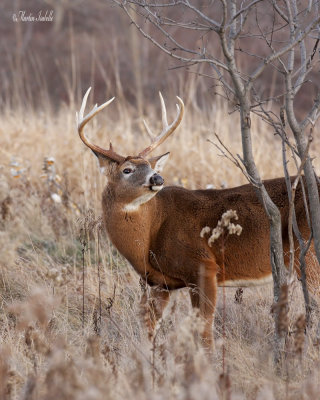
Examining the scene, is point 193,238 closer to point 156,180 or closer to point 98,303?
point 156,180

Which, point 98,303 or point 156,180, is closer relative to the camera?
point 156,180

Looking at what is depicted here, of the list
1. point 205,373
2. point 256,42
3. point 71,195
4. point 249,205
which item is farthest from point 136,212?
point 256,42

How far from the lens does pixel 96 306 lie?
5.53m

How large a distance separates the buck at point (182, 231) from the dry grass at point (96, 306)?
216mm

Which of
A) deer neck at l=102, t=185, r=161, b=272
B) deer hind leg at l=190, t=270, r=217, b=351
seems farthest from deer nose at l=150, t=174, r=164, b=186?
deer hind leg at l=190, t=270, r=217, b=351

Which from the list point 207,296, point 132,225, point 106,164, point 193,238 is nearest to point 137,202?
point 132,225

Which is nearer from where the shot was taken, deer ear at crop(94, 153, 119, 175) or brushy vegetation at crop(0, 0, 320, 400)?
brushy vegetation at crop(0, 0, 320, 400)

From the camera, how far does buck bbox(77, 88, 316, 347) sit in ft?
16.4

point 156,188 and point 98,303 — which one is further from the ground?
point 156,188

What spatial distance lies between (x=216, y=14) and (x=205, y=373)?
10858 mm

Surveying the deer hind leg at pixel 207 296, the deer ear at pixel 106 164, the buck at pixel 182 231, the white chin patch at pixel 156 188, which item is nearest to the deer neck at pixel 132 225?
the buck at pixel 182 231

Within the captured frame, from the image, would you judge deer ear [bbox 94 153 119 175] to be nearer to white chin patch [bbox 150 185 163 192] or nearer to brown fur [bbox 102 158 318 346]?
brown fur [bbox 102 158 318 346]

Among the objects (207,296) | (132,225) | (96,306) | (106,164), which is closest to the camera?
(207,296)

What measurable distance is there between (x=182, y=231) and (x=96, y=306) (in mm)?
936
